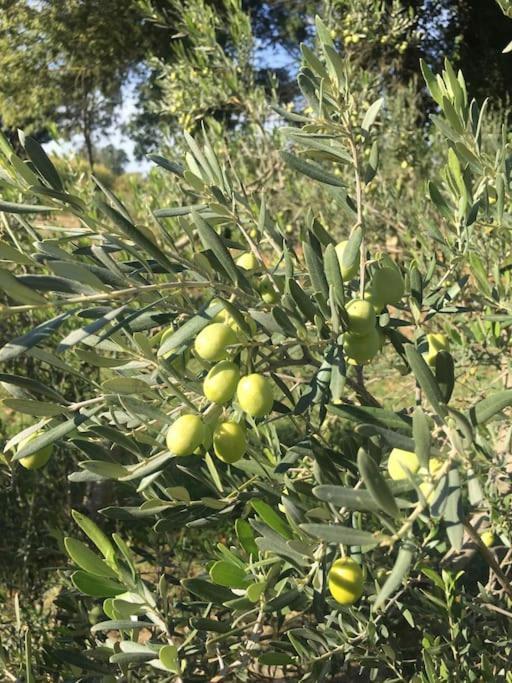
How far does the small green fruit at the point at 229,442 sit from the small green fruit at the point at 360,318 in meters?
0.19

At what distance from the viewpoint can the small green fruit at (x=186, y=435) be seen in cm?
62

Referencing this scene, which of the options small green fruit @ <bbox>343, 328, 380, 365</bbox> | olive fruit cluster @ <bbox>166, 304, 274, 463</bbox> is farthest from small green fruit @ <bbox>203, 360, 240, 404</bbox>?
small green fruit @ <bbox>343, 328, 380, 365</bbox>

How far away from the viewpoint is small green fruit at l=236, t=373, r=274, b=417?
2.06 ft

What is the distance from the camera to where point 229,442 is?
27.4 inches

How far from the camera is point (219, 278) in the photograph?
73 cm

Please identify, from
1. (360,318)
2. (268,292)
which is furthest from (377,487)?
(268,292)

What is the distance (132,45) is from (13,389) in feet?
35.2

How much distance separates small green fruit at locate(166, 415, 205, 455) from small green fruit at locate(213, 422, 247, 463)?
6cm

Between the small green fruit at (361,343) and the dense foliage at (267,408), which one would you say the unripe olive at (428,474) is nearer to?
the dense foliage at (267,408)

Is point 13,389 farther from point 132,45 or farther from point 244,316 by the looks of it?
point 132,45

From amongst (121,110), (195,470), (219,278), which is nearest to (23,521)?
(195,470)

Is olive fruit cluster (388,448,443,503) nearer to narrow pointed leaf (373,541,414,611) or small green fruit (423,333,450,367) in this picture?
narrow pointed leaf (373,541,414,611)

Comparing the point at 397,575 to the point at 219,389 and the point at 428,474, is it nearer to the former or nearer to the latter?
the point at 428,474

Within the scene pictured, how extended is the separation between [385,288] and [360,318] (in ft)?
0.35
